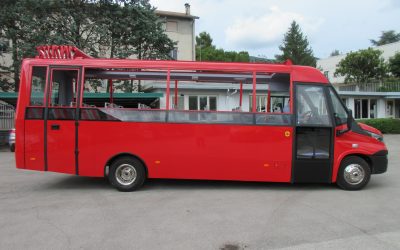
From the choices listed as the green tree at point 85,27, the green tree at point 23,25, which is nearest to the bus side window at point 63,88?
the green tree at point 85,27

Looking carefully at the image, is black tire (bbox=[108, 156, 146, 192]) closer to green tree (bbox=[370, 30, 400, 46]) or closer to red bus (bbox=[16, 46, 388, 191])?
red bus (bbox=[16, 46, 388, 191])

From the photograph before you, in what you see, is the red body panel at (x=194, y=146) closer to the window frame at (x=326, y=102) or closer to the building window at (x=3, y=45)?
the window frame at (x=326, y=102)

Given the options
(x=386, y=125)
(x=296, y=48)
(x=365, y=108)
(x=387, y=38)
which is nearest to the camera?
(x=386, y=125)

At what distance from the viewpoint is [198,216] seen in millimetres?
6031

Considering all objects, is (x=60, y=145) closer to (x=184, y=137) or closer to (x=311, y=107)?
(x=184, y=137)

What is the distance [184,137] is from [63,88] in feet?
9.86

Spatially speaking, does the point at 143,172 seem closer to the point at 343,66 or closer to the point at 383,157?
the point at 383,157

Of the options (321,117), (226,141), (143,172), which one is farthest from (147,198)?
(321,117)

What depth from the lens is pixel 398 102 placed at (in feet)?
111

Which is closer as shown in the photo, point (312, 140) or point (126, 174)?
point (312, 140)

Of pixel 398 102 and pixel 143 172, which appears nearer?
pixel 143 172

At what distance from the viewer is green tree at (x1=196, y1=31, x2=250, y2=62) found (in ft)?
230

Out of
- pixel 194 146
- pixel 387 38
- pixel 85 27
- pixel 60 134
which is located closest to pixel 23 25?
pixel 85 27

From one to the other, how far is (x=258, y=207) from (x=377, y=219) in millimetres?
1986
